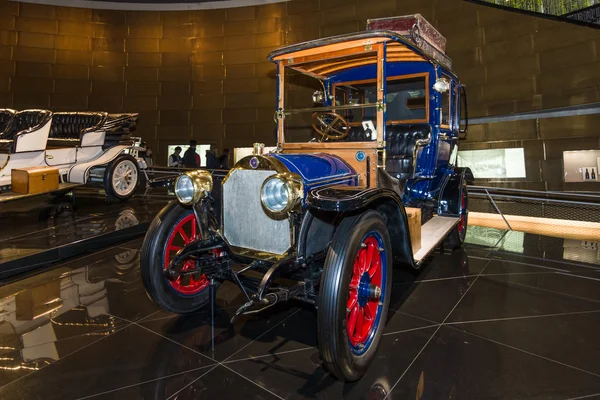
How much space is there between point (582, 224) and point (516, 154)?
1.85 meters

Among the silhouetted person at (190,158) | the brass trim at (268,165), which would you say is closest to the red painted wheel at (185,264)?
the brass trim at (268,165)

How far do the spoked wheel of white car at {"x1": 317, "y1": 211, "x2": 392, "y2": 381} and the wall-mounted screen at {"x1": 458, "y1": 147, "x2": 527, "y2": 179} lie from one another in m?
5.75

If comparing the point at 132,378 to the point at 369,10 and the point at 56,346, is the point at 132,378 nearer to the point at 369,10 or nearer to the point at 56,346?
the point at 56,346

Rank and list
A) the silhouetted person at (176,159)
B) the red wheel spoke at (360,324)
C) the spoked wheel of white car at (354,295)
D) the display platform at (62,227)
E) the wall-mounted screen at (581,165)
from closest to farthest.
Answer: the spoked wheel of white car at (354,295) → the red wheel spoke at (360,324) → the display platform at (62,227) → the wall-mounted screen at (581,165) → the silhouetted person at (176,159)

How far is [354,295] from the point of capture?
194cm

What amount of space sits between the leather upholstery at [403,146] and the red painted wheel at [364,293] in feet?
5.77

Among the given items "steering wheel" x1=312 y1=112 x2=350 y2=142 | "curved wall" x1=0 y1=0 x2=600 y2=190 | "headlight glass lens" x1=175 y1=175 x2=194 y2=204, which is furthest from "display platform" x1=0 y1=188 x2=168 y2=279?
"curved wall" x1=0 y1=0 x2=600 y2=190

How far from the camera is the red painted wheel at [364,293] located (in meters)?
1.93

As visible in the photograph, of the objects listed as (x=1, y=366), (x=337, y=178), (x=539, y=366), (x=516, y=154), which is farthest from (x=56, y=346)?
(x=516, y=154)

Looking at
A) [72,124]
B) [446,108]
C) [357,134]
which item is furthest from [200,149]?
[446,108]

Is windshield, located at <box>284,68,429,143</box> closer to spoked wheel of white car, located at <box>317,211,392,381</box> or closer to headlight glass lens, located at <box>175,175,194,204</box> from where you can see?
headlight glass lens, located at <box>175,175,194,204</box>

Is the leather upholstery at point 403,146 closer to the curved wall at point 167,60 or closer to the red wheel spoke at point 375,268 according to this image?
the red wheel spoke at point 375,268

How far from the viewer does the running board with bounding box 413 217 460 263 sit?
2.71 meters

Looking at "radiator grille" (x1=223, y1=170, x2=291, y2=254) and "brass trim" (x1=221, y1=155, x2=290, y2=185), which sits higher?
"brass trim" (x1=221, y1=155, x2=290, y2=185)
